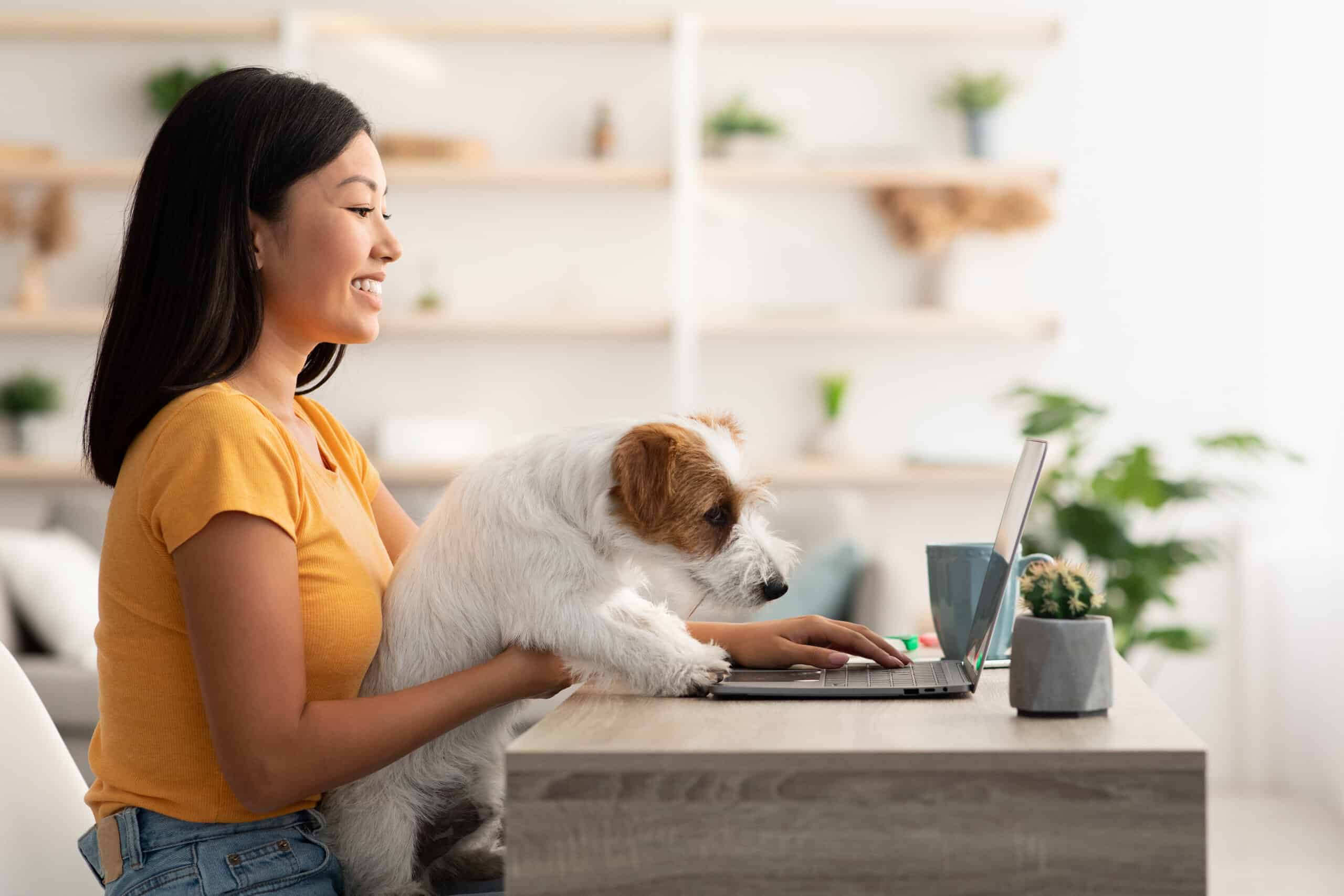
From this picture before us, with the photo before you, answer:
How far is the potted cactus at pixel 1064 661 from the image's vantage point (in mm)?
1104

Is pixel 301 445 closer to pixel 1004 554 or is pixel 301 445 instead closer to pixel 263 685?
pixel 263 685

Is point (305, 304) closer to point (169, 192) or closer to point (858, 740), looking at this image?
point (169, 192)

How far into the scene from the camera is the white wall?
4.43 metres

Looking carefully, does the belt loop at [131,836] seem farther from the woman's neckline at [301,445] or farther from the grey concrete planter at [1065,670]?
the grey concrete planter at [1065,670]

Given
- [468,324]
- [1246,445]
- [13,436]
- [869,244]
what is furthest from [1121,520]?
[13,436]

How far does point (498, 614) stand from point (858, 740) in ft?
1.43

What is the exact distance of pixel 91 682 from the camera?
328 centimetres

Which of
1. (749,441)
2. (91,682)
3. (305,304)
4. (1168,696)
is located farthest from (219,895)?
(1168,696)

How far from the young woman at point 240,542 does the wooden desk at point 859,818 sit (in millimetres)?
273

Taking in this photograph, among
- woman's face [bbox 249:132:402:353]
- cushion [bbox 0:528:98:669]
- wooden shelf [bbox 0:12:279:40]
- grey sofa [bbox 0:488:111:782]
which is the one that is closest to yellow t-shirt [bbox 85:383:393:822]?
woman's face [bbox 249:132:402:353]

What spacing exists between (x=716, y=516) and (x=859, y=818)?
42 cm

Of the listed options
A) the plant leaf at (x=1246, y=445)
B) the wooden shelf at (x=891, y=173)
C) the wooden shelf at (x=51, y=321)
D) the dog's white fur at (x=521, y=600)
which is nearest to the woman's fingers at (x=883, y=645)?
the dog's white fur at (x=521, y=600)

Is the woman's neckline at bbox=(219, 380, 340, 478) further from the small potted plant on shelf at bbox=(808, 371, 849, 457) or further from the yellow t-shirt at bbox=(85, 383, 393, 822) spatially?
the small potted plant on shelf at bbox=(808, 371, 849, 457)

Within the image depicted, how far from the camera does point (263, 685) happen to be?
45.1 inches
